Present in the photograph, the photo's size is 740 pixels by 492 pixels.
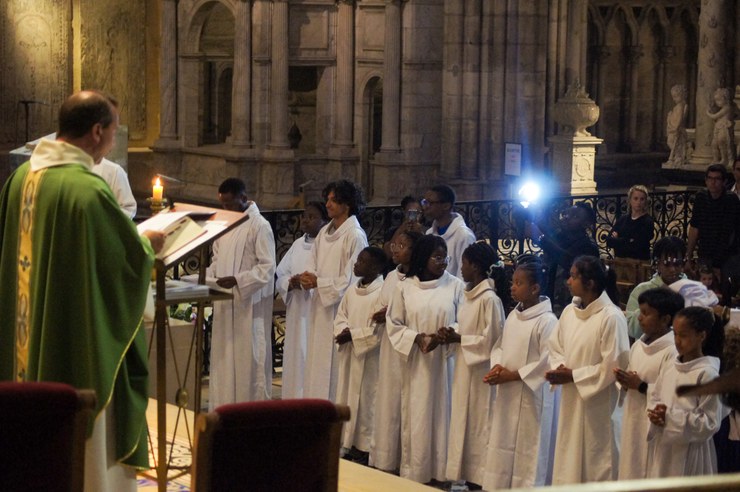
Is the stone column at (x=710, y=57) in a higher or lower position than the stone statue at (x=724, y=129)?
higher

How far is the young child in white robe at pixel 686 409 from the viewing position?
22.9 feet

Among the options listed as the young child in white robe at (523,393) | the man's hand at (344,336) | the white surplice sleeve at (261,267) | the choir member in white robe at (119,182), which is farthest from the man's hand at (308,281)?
the young child in white robe at (523,393)

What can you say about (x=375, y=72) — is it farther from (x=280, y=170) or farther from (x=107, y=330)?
(x=107, y=330)

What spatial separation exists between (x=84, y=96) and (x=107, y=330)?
2.87 feet

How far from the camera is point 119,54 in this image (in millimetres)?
24188

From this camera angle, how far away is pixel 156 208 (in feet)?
20.1

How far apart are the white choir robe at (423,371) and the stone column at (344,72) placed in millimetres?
12762

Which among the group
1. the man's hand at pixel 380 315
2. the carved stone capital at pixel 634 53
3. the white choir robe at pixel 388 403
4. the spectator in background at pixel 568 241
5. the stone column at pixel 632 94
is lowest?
the white choir robe at pixel 388 403

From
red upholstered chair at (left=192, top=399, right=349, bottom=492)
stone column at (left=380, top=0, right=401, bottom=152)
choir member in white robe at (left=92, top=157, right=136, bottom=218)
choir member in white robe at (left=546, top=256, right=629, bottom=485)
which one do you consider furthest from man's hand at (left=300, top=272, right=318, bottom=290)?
stone column at (left=380, top=0, right=401, bottom=152)

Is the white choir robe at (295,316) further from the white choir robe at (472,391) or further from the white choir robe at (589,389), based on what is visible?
the white choir robe at (589,389)

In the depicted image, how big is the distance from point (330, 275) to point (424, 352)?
1509 mm

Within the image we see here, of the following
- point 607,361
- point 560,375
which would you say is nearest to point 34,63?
point 560,375

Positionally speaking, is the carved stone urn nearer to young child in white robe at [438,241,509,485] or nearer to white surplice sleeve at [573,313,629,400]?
young child in white robe at [438,241,509,485]

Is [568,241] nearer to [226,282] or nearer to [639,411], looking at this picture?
[226,282]
